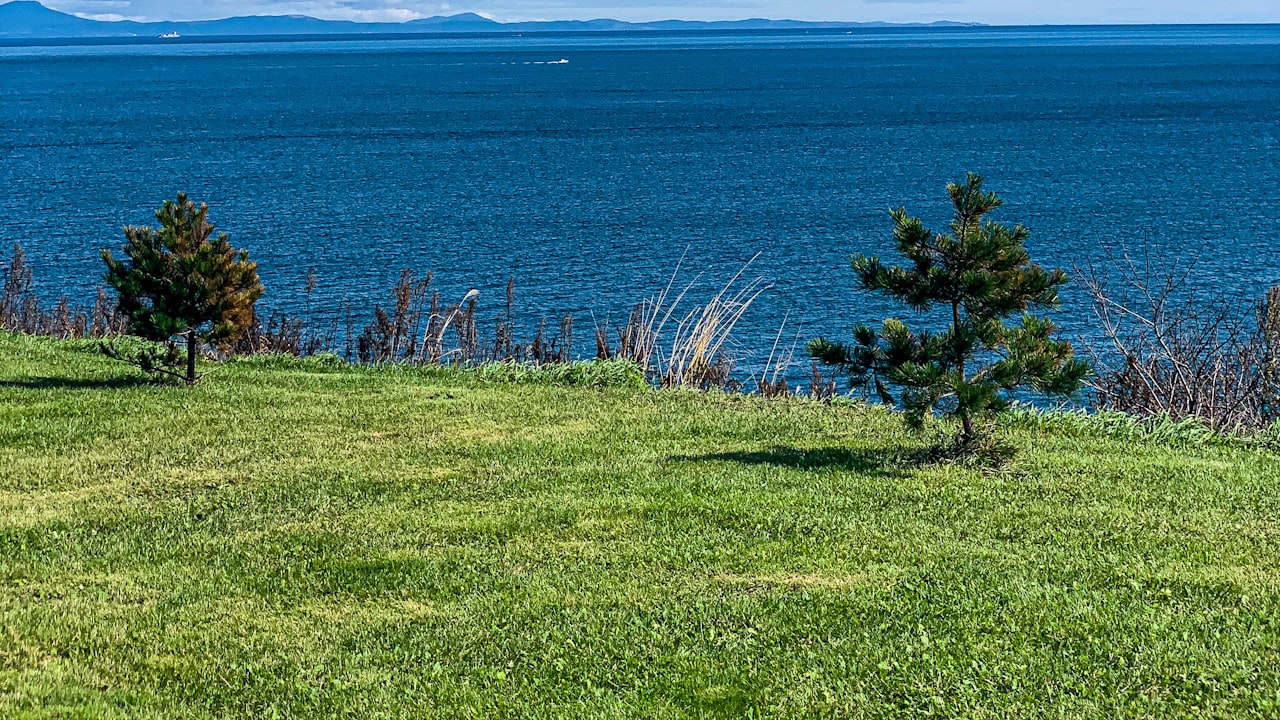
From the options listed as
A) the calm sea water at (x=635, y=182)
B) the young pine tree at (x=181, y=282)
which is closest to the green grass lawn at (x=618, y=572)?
the young pine tree at (x=181, y=282)

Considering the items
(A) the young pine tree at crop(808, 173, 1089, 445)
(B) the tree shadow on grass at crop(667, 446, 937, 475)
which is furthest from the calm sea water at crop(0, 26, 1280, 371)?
(A) the young pine tree at crop(808, 173, 1089, 445)

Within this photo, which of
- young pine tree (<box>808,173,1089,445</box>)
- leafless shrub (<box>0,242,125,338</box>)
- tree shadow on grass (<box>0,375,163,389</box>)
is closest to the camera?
young pine tree (<box>808,173,1089,445</box>)

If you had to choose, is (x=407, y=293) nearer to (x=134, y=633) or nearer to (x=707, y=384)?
(x=707, y=384)

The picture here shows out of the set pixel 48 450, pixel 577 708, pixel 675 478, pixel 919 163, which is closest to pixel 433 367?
pixel 48 450

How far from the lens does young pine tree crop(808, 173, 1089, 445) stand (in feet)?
43.1

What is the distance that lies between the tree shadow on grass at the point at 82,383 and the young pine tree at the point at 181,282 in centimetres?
38

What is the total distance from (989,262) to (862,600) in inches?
194

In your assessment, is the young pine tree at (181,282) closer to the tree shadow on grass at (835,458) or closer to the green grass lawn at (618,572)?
the green grass lawn at (618,572)

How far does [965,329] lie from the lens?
1345 cm

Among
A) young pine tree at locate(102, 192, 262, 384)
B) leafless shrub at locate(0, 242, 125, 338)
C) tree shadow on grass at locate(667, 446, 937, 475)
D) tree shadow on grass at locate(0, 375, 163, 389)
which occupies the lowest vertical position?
leafless shrub at locate(0, 242, 125, 338)

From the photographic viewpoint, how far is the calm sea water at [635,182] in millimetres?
41438

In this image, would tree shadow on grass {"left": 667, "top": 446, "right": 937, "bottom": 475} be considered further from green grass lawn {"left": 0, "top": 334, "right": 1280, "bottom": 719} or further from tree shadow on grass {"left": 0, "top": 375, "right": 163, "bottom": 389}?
tree shadow on grass {"left": 0, "top": 375, "right": 163, "bottom": 389}

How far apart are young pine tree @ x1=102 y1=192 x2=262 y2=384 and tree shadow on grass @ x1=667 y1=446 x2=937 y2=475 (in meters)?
6.86

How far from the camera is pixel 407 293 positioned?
23109 millimetres
